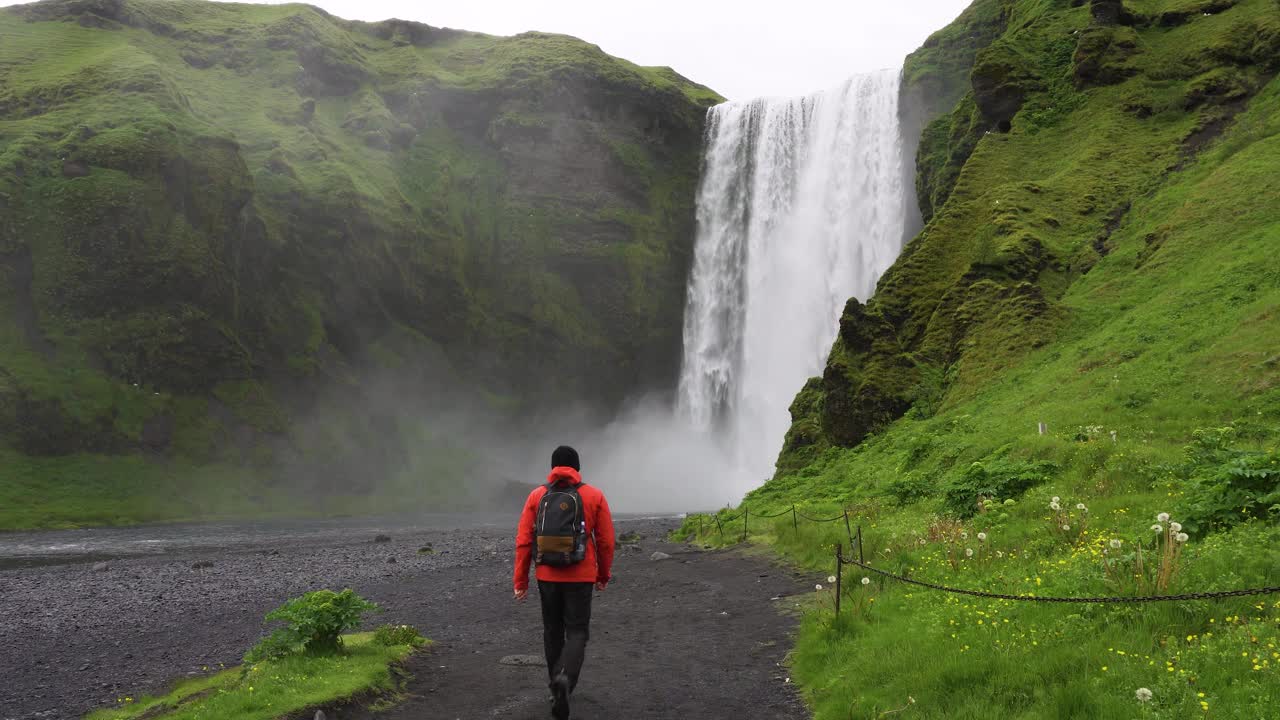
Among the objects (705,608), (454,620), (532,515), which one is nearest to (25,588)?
(454,620)

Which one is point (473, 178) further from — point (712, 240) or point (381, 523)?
point (381, 523)

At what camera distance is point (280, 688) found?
9805mm

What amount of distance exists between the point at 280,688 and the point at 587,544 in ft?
14.0

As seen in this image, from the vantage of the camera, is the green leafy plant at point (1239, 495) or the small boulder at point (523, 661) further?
the small boulder at point (523, 661)

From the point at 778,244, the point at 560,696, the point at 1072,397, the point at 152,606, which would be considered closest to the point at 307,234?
the point at 778,244

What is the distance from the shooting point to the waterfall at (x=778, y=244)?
6438 centimetres

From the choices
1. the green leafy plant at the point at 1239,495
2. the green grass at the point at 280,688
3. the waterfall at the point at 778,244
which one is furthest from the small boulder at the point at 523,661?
the waterfall at the point at 778,244

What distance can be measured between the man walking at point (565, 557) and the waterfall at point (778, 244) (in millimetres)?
54438

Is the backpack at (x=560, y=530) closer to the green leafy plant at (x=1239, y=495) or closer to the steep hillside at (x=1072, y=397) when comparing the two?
the steep hillside at (x=1072, y=397)

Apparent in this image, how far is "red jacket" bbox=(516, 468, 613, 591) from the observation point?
29.1 ft

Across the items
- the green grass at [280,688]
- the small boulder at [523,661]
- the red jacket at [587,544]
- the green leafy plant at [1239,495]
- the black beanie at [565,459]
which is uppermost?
the black beanie at [565,459]

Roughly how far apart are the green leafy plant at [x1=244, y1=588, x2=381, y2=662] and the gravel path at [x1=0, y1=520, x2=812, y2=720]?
50.2 inches

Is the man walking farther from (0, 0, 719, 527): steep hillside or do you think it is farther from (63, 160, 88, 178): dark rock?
(63, 160, 88, 178): dark rock

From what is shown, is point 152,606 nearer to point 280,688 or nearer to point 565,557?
point 280,688
